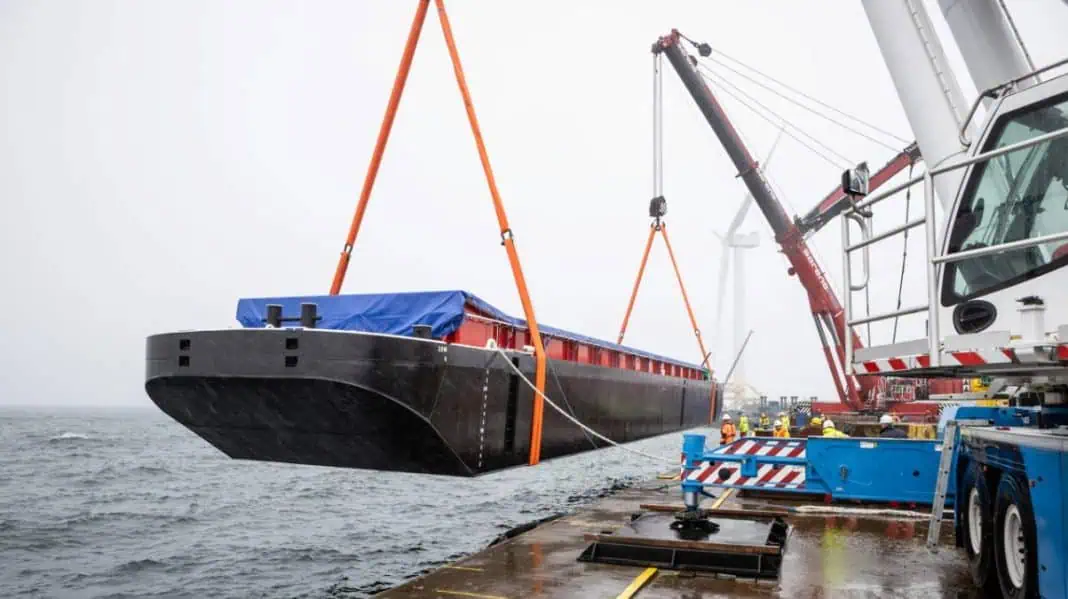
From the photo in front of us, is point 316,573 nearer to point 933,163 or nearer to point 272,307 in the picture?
point 272,307

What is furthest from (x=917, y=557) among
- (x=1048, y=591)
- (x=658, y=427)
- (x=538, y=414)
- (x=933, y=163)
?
(x=658, y=427)

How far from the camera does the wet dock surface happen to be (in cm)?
626

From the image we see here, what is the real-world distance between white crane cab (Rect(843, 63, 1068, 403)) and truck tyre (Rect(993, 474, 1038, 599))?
2.71 ft

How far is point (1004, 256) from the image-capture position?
168 inches

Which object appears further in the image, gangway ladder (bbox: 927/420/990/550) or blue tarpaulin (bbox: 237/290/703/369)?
blue tarpaulin (bbox: 237/290/703/369)

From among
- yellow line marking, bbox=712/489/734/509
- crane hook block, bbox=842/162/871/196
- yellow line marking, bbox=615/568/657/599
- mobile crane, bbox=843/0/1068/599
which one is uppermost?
crane hook block, bbox=842/162/871/196

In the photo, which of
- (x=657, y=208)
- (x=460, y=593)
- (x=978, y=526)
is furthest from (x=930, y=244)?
(x=657, y=208)

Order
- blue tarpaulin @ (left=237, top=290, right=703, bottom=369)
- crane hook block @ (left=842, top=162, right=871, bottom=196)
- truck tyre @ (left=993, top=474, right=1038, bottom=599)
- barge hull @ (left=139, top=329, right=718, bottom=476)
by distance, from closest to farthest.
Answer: truck tyre @ (left=993, top=474, right=1038, bottom=599) < crane hook block @ (left=842, top=162, right=871, bottom=196) < barge hull @ (left=139, top=329, right=718, bottom=476) < blue tarpaulin @ (left=237, top=290, right=703, bottom=369)

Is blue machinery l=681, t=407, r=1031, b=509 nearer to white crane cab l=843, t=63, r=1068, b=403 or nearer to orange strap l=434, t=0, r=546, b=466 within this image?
orange strap l=434, t=0, r=546, b=466

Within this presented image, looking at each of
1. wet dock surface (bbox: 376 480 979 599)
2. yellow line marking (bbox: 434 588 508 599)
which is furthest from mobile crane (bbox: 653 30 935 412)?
yellow line marking (bbox: 434 588 508 599)

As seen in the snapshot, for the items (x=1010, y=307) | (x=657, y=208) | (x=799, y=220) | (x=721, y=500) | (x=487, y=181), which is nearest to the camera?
(x=1010, y=307)

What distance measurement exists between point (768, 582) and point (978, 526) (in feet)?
6.05

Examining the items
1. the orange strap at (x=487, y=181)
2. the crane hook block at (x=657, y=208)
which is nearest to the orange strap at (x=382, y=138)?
the orange strap at (x=487, y=181)

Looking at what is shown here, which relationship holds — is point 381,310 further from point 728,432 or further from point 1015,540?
point 728,432
